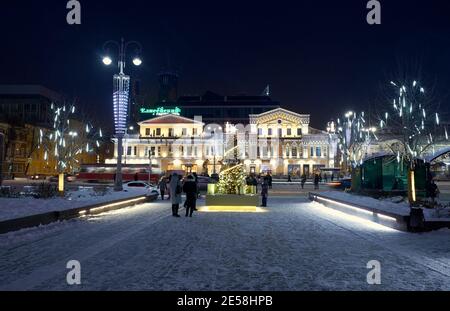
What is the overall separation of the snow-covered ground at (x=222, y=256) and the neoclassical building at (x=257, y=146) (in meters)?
70.2

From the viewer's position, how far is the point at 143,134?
86.8 meters

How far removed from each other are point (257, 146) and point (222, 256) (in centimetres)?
7681

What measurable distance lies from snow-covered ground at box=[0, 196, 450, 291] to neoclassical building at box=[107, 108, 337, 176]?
70.2 m

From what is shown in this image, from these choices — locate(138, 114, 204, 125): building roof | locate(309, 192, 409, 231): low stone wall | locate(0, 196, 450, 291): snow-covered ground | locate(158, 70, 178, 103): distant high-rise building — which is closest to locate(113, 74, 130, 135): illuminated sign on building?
locate(0, 196, 450, 291): snow-covered ground

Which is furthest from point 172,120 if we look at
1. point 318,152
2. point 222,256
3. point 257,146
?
point 222,256

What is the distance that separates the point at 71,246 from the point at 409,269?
24.2 ft

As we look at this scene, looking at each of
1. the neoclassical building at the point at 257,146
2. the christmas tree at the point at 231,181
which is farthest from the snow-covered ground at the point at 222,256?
the neoclassical building at the point at 257,146

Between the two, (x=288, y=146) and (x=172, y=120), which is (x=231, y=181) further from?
(x=172, y=120)

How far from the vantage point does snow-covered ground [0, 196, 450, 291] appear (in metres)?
6.60

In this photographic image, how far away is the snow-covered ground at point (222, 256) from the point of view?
21.7 ft

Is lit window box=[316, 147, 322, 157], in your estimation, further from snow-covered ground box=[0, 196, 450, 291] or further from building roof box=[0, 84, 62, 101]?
snow-covered ground box=[0, 196, 450, 291]

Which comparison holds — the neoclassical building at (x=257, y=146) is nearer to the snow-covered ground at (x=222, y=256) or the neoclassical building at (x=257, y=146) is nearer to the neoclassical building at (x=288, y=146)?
the neoclassical building at (x=288, y=146)
